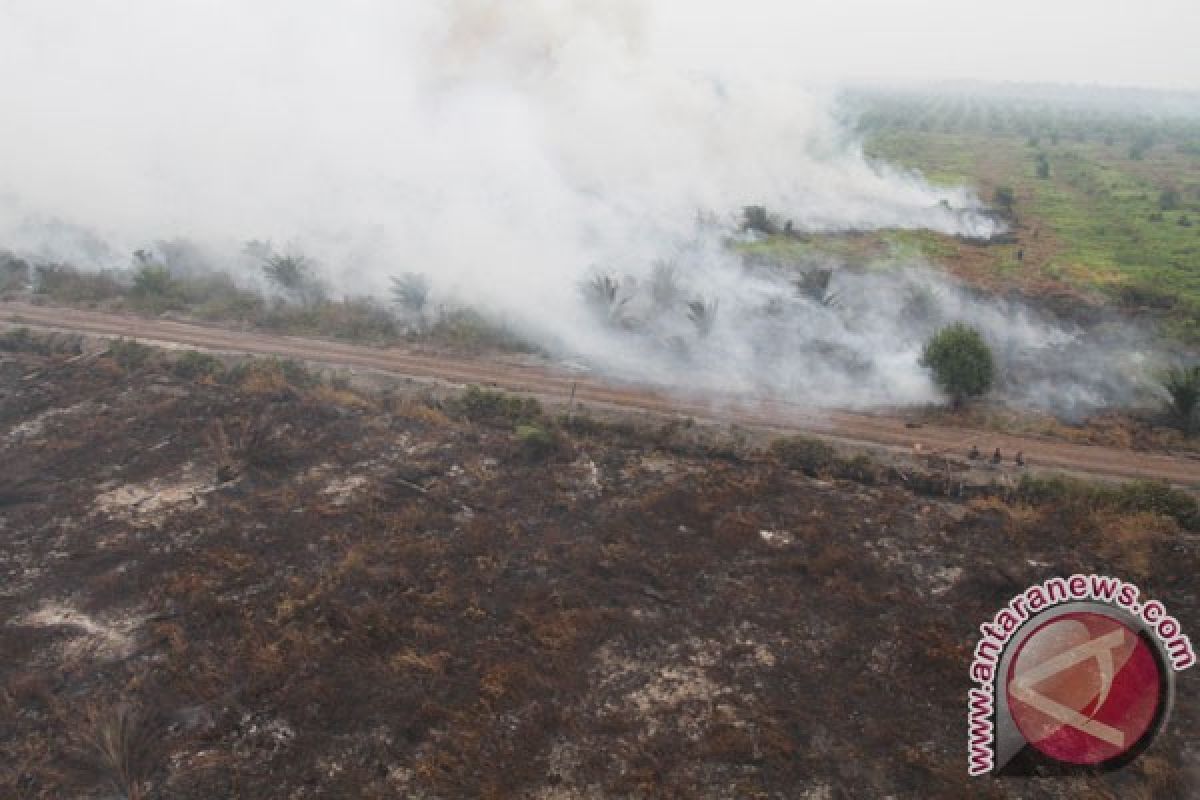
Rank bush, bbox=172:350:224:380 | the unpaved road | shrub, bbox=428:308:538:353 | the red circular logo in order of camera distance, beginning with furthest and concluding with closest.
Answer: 1. shrub, bbox=428:308:538:353
2. bush, bbox=172:350:224:380
3. the unpaved road
4. the red circular logo

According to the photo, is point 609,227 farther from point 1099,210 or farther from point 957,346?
point 1099,210

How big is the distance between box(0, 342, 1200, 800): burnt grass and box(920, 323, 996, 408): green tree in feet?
14.7

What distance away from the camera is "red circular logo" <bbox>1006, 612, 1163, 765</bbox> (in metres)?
6.54

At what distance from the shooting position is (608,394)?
20156mm

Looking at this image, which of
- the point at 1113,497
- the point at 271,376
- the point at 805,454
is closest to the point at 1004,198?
the point at 1113,497

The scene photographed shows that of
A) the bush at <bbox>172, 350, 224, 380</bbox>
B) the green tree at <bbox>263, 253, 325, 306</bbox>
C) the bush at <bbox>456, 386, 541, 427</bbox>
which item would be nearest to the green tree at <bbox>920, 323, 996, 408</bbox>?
the bush at <bbox>456, 386, 541, 427</bbox>

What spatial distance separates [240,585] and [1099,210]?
4633 centimetres

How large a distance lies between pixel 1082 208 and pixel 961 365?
31340mm

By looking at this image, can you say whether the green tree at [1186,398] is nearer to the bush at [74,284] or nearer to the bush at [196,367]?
the bush at [196,367]

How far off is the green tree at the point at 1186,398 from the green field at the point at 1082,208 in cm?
634

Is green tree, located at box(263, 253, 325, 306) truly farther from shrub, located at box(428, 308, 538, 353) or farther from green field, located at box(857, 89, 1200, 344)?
green field, located at box(857, 89, 1200, 344)

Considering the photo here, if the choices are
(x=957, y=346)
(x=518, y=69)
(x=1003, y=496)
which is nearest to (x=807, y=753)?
(x=1003, y=496)

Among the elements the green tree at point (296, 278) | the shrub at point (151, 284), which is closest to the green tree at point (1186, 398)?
the green tree at point (296, 278)

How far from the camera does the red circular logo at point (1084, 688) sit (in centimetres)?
654
